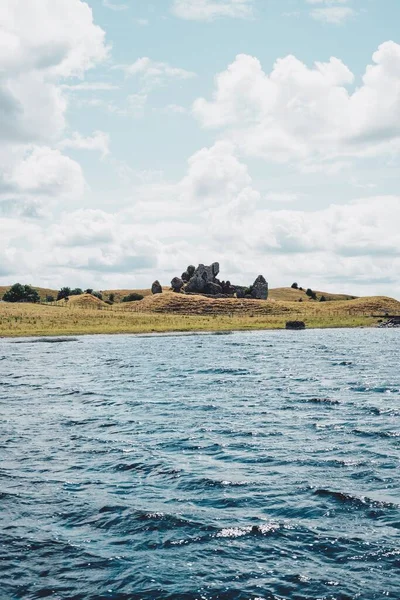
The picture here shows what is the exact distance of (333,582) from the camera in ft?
38.9

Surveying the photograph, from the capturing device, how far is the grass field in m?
118

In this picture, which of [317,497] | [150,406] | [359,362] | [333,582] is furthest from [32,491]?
[359,362]

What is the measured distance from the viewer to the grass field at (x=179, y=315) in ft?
389

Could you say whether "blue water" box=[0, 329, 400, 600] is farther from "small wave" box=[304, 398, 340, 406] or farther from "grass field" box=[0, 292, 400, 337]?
"grass field" box=[0, 292, 400, 337]

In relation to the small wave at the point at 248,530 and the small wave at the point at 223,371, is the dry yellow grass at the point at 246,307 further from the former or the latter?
the small wave at the point at 248,530

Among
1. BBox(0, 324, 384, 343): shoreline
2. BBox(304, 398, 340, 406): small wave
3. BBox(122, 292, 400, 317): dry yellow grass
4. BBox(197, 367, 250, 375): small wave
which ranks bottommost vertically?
BBox(304, 398, 340, 406): small wave

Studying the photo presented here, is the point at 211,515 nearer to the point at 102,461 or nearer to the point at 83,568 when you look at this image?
the point at 83,568

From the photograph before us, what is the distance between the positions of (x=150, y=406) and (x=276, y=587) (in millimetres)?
21930

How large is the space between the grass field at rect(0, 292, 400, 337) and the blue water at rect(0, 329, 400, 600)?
78145 mm

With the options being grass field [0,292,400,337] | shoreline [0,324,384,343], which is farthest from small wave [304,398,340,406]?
grass field [0,292,400,337]

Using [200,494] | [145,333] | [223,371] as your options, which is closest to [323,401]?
[223,371]

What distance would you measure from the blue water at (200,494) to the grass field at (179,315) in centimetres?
7814

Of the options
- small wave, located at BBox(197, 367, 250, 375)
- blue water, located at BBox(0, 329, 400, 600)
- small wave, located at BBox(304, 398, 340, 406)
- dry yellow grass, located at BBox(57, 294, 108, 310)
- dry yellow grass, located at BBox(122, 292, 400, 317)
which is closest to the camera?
blue water, located at BBox(0, 329, 400, 600)

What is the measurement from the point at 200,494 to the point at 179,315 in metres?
148
